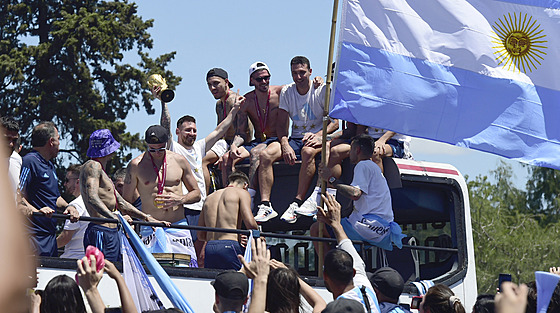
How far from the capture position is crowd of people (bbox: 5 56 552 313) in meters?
5.06

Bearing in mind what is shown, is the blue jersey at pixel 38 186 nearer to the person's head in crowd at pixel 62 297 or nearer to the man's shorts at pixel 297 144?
the person's head in crowd at pixel 62 297

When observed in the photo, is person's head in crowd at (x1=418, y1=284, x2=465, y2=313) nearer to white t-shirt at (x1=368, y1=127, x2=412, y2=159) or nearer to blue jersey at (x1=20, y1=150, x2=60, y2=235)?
blue jersey at (x1=20, y1=150, x2=60, y2=235)

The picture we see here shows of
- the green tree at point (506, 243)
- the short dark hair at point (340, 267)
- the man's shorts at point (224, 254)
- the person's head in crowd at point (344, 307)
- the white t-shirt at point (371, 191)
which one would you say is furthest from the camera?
the green tree at point (506, 243)

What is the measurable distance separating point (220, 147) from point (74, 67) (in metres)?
15.8

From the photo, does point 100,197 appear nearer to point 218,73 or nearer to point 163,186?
point 163,186

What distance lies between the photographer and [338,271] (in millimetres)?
4758

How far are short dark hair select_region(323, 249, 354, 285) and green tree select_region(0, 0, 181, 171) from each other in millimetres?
19689

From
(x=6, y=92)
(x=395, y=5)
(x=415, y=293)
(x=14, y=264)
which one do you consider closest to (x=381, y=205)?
(x=415, y=293)

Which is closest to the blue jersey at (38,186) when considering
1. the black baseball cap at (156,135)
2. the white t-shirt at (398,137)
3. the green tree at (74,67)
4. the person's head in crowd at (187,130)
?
the black baseball cap at (156,135)

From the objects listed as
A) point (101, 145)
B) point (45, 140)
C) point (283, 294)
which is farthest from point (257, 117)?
point (283, 294)

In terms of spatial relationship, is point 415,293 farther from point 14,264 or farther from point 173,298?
point 14,264

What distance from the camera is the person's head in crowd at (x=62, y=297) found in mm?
4461

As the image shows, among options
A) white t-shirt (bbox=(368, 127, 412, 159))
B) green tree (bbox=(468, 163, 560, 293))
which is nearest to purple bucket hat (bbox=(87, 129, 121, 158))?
white t-shirt (bbox=(368, 127, 412, 159))

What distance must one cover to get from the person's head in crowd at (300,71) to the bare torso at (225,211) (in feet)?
5.82
